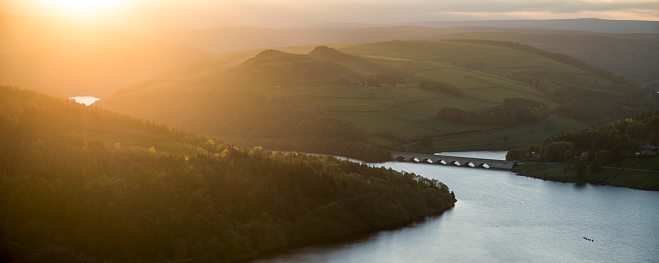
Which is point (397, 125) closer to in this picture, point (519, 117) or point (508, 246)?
point (519, 117)

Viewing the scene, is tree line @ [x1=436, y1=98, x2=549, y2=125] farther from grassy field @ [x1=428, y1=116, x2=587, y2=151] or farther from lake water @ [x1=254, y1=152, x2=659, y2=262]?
lake water @ [x1=254, y1=152, x2=659, y2=262]

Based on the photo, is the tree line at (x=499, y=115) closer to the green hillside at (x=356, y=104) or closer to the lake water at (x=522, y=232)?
the green hillside at (x=356, y=104)

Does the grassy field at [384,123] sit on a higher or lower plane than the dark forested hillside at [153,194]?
higher

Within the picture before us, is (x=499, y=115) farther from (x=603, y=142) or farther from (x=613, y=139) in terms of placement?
(x=613, y=139)

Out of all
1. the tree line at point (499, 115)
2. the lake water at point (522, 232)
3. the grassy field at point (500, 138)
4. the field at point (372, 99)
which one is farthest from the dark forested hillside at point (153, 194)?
the tree line at point (499, 115)

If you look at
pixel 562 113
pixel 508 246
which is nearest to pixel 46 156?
pixel 508 246

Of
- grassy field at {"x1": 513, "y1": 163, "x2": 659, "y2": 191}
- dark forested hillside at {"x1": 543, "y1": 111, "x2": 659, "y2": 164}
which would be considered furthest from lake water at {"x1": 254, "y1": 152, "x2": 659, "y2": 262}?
dark forested hillside at {"x1": 543, "y1": 111, "x2": 659, "y2": 164}
